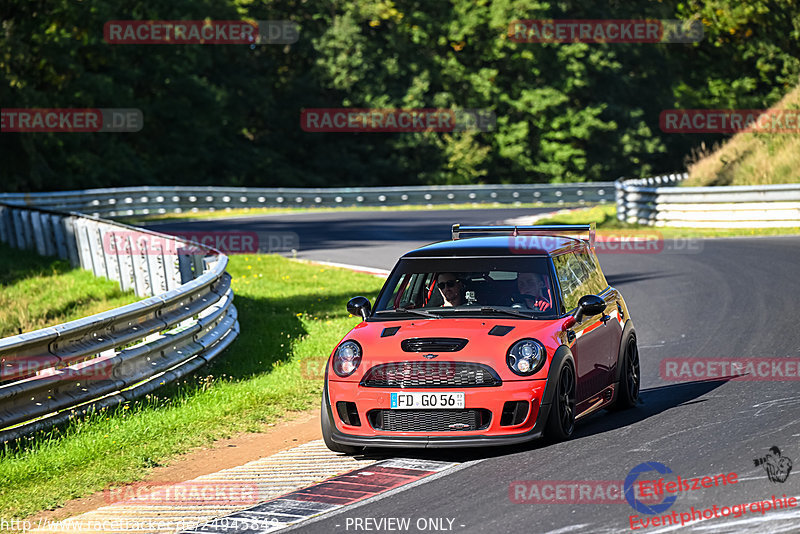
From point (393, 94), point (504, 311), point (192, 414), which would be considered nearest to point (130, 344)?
point (192, 414)

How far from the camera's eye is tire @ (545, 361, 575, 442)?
25.9ft

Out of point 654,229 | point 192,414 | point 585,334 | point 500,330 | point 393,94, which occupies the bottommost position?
point 654,229

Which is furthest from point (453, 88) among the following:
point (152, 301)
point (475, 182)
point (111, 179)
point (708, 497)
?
point (708, 497)

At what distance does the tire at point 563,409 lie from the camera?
7.90 meters

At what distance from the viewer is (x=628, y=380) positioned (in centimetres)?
955

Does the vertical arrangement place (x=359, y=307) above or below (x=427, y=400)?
above

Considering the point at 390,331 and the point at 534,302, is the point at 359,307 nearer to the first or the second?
the point at 390,331

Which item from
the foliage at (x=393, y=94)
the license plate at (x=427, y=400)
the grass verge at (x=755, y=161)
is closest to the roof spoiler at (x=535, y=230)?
the license plate at (x=427, y=400)

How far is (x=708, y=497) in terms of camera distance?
6.39 m

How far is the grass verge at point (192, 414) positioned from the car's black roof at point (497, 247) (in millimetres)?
2224

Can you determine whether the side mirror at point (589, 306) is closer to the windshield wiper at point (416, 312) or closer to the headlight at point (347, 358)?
the windshield wiper at point (416, 312)

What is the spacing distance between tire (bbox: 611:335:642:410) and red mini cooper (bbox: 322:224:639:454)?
0.06 feet

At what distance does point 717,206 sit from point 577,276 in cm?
1882

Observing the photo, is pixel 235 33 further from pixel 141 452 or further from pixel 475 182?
pixel 141 452
